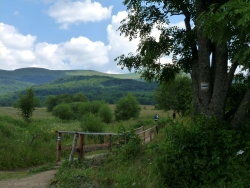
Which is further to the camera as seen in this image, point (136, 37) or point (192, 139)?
point (136, 37)

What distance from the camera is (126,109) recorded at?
252 feet

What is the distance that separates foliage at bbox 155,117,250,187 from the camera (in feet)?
22.2

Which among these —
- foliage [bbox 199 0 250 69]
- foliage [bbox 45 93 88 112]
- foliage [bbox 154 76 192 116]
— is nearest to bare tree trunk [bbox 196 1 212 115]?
foliage [bbox 199 0 250 69]

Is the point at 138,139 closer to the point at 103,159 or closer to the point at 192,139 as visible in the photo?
the point at 103,159

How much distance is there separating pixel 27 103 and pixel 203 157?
47.7 m

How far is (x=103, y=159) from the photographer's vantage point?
10.4 meters

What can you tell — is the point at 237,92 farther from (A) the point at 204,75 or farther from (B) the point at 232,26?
(B) the point at 232,26

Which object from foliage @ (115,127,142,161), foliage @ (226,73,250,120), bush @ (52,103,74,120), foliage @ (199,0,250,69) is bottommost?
bush @ (52,103,74,120)

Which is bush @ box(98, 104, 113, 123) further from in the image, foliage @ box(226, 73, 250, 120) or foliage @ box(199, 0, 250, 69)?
foliage @ box(199, 0, 250, 69)

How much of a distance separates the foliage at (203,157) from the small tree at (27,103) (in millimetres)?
45935

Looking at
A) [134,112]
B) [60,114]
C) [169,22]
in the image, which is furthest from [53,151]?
[60,114]

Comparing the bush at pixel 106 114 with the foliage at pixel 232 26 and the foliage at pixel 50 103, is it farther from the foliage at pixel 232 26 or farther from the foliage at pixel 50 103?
the foliage at pixel 50 103

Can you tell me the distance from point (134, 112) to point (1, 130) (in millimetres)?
49119

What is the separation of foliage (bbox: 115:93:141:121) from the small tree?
27.5 metres
